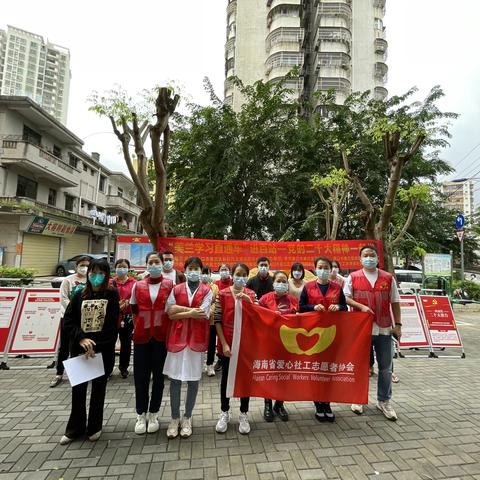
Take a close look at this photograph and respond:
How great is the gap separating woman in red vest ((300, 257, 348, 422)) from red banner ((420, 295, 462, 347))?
13.0 ft

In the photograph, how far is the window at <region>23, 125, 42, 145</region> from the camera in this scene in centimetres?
2044

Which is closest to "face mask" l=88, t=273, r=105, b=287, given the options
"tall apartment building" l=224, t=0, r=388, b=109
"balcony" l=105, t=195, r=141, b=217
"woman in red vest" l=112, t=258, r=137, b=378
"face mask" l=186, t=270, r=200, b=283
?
"face mask" l=186, t=270, r=200, b=283

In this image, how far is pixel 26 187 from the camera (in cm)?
2120

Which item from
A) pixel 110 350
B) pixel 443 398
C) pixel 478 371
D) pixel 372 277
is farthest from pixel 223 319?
pixel 478 371

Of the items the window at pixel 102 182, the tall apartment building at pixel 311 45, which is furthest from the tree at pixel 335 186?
the window at pixel 102 182

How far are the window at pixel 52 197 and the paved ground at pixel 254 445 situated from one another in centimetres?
2276

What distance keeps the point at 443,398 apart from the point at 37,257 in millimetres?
22796

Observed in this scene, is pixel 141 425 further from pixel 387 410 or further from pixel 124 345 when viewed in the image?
pixel 387 410

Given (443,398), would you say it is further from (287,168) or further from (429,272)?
(287,168)

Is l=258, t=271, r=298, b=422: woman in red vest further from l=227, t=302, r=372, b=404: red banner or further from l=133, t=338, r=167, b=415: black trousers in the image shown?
l=133, t=338, r=167, b=415: black trousers

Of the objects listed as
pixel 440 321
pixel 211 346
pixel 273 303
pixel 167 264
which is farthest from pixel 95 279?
pixel 440 321

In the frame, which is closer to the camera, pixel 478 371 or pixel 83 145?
pixel 478 371

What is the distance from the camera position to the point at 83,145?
2564cm

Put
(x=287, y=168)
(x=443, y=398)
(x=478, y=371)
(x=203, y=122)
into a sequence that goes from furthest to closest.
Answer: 1. (x=287, y=168)
2. (x=203, y=122)
3. (x=478, y=371)
4. (x=443, y=398)
